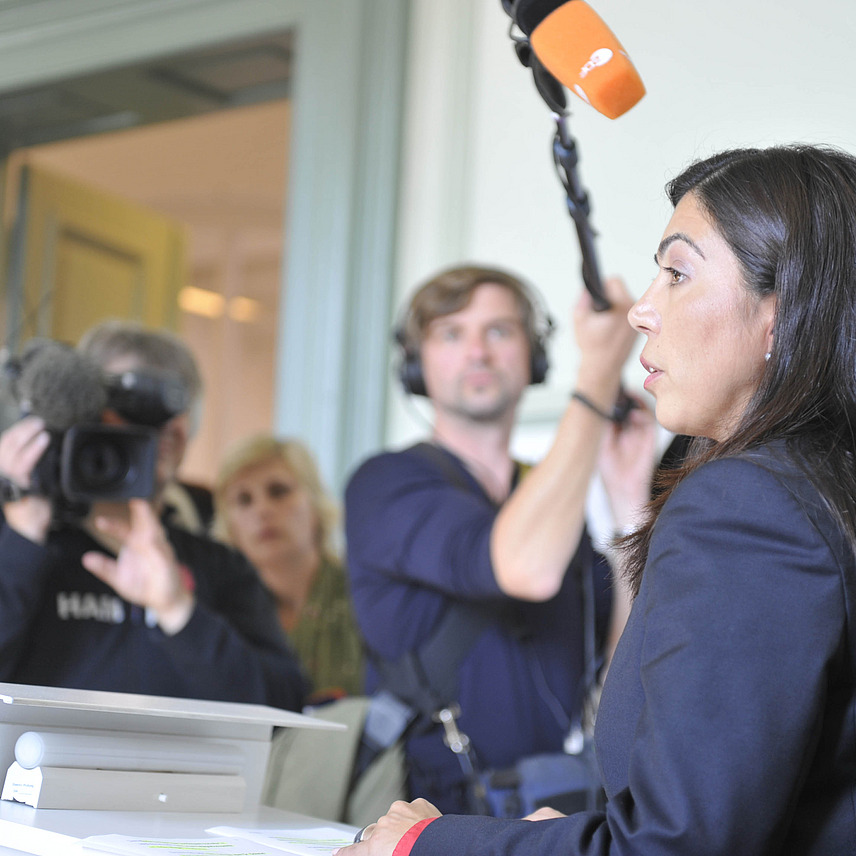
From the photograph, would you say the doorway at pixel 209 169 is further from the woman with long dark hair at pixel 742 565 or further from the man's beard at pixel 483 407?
the woman with long dark hair at pixel 742 565

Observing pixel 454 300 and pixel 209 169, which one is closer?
pixel 454 300

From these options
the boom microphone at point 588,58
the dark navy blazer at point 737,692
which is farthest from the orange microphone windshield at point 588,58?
the dark navy blazer at point 737,692

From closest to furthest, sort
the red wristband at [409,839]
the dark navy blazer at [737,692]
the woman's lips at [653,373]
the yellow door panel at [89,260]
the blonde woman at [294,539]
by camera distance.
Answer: the dark navy blazer at [737,692]
the red wristband at [409,839]
the woman's lips at [653,373]
the blonde woman at [294,539]
the yellow door panel at [89,260]

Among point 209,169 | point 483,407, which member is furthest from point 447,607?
point 209,169

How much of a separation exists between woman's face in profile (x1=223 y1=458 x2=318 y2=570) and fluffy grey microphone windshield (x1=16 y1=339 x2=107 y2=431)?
3.62 ft

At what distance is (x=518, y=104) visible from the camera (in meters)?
2.69

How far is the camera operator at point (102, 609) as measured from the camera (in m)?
1.54

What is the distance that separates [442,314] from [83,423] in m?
0.63

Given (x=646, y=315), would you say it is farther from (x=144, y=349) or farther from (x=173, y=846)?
(x=144, y=349)

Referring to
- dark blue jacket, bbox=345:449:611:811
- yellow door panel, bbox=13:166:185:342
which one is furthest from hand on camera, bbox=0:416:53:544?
yellow door panel, bbox=13:166:185:342

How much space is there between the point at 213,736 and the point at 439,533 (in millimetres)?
587

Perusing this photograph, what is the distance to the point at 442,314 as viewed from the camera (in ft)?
6.41

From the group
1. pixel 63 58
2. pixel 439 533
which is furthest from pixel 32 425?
pixel 63 58

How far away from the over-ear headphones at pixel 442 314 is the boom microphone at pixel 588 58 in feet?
2.99
